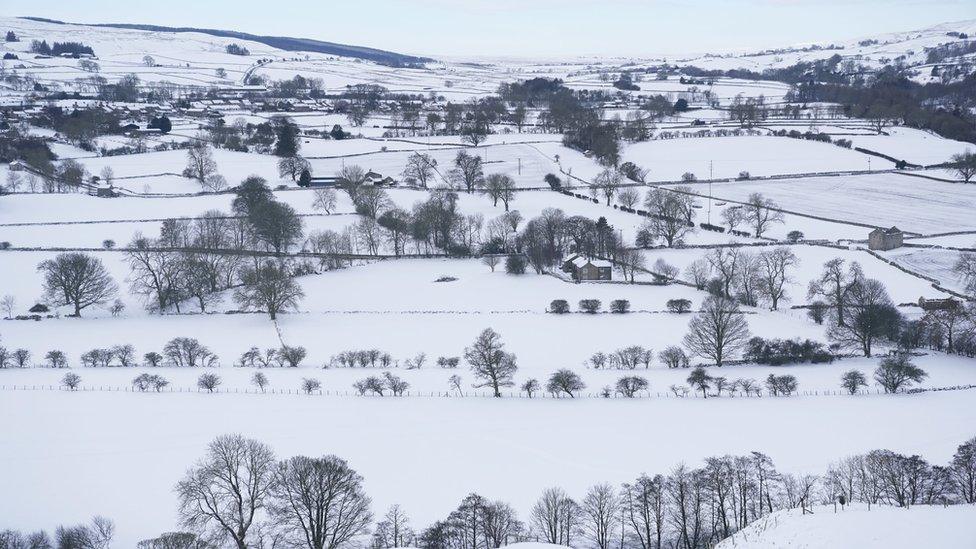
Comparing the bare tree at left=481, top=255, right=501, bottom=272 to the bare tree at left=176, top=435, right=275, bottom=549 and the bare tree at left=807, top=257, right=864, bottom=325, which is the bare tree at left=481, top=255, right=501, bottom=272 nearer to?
the bare tree at left=807, top=257, right=864, bottom=325

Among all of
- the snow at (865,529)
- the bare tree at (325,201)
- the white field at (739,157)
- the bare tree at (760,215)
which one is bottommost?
the snow at (865,529)

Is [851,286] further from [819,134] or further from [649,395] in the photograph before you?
[819,134]

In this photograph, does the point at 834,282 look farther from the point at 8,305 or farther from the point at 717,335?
the point at 8,305

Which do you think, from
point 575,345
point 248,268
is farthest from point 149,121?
point 575,345

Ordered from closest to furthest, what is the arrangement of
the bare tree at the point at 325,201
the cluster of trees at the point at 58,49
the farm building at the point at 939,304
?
the farm building at the point at 939,304 → the bare tree at the point at 325,201 → the cluster of trees at the point at 58,49

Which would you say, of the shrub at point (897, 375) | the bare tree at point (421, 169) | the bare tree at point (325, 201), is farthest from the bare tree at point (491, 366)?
the bare tree at point (421, 169)

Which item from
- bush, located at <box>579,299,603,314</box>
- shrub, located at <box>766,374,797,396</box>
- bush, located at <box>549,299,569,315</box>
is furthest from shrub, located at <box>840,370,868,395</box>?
bush, located at <box>549,299,569,315</box>

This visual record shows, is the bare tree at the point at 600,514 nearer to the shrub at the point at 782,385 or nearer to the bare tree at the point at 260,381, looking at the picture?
the shrub at the point at 782,385

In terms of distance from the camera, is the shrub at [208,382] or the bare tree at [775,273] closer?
the shrub at [208,382]
